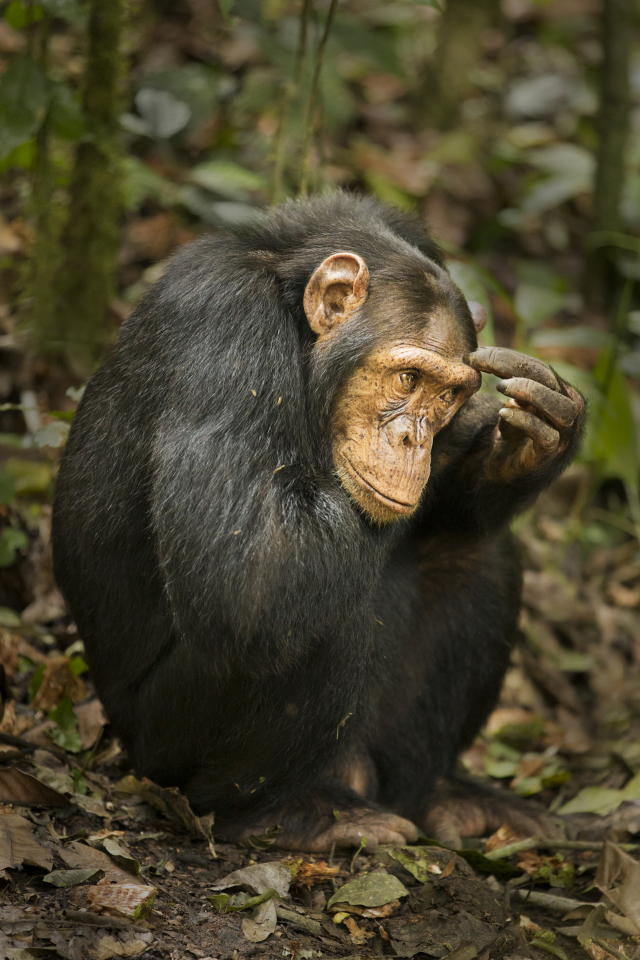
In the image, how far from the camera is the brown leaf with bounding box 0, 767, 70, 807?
3.70 metres

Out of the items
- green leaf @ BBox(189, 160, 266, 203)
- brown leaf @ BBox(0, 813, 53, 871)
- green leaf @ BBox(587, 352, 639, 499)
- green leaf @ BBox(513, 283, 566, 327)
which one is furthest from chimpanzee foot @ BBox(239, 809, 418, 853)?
green leaf @ BBox(189, 160, 266, 203)

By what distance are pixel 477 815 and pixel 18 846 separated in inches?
87.7

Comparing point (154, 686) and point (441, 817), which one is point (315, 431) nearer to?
point (154, 686)

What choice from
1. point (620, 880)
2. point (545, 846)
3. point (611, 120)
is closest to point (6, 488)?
point (545, 846)

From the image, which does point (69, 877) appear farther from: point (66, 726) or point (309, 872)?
point (66, 726)

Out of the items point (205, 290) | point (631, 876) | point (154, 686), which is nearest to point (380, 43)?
point (205, 290)

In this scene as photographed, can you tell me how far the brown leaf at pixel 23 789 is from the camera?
370 cm

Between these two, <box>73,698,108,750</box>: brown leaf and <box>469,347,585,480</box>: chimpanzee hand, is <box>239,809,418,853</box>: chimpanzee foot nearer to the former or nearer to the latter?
<box>73,698,108,750</box>: brown leaf

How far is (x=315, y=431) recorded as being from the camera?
3801mm

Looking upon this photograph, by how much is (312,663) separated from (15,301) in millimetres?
4173

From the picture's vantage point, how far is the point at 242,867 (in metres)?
3.76

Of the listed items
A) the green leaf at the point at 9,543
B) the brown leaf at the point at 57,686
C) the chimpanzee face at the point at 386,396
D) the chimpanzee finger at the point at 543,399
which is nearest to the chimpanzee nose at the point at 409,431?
the chimpanzee face at the point at 386,396

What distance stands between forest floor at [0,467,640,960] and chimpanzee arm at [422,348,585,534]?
150 centimetres

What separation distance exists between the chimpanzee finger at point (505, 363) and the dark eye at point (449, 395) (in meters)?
0.12
